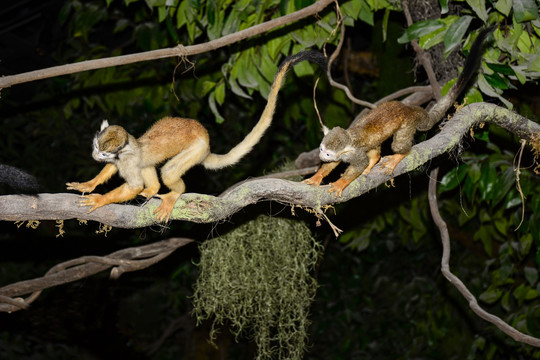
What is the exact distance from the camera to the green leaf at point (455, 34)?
1.95m

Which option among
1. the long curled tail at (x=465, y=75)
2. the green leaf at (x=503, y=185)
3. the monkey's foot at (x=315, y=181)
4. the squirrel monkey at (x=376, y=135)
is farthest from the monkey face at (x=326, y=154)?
the green leaf at (x=503, y=185)

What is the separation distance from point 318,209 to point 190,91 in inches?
75.5

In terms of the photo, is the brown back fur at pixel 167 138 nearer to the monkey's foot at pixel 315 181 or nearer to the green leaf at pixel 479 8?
the monkey's foot at pixel 315 181

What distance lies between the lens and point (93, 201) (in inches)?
54.4

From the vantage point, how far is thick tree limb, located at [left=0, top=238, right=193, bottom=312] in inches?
83.3

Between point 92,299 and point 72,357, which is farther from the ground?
point 92,299

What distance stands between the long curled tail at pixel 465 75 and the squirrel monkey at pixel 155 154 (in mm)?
445

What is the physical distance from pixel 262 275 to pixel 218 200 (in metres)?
1.07

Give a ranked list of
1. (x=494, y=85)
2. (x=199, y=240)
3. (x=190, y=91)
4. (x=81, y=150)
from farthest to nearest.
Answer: (x=81, y=150) → (x=190, y=91) → (x=199, y=240) → (x=494, y=85)

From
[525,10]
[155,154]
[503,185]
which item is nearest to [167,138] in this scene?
[155,154]

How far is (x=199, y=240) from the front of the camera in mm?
2359

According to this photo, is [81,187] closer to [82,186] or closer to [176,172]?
[82,186]

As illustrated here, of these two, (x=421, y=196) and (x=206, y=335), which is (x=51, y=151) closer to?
(x=206, y=335)

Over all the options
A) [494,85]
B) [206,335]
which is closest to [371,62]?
[494,85]
